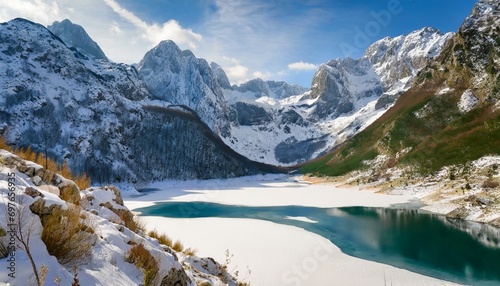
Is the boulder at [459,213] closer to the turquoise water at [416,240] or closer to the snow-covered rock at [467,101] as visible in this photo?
the turquoise water at [416,240]

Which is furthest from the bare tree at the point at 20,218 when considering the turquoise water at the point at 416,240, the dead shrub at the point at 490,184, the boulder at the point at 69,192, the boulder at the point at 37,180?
the dead shrub at the point at 490,184

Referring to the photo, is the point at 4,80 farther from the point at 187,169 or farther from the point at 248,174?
the point at 248,174

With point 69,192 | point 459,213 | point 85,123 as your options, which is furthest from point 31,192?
point 85,123

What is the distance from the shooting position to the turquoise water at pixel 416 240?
2044 cm

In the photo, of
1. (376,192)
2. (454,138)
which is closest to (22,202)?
(376,192)

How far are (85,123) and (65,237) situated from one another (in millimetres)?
118345

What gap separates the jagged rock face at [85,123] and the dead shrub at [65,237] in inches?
3491

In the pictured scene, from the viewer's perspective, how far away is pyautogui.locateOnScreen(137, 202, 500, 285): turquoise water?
20.4 metres

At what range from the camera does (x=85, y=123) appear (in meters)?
109

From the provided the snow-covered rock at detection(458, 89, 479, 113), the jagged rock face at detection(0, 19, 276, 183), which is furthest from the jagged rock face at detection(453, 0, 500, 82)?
the jagged rock face at detection(0, 19, 276, 183)

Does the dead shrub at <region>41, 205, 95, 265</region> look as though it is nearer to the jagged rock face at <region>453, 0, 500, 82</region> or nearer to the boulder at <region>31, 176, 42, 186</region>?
the boulder at <region>31, 176, 42, 186</region>

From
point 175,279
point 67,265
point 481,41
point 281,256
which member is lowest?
point 281,256

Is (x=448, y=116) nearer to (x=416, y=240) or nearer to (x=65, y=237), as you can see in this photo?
(x=416, y=240)

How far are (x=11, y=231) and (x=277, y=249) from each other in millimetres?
21313
